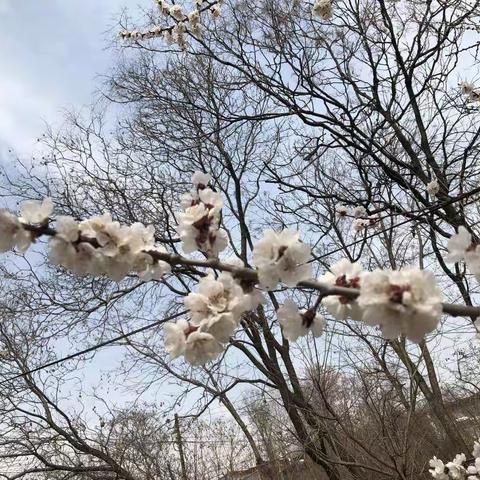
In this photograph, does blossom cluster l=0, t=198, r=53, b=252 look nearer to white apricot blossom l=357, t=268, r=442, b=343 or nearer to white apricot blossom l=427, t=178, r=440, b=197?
white apricot blossom l=357, t=268, r=442, b=343

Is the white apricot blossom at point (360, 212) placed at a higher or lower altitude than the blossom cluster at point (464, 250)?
higher

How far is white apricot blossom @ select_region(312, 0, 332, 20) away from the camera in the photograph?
5168 millimetres

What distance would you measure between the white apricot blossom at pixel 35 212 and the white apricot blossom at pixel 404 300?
1.02 metres

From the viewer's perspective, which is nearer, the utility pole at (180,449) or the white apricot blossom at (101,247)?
the white apricot blossom at (101,247)

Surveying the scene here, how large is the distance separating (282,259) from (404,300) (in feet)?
1.42

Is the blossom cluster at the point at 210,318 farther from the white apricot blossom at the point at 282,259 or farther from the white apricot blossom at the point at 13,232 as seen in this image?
the white apricot blossom at the point at 13,232

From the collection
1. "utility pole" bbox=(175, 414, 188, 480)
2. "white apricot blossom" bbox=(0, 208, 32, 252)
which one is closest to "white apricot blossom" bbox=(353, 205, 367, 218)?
"white apricot blossom" bbox=(0, 208, 32, 252)

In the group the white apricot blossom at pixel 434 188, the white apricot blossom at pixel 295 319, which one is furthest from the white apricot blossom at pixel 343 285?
the white apricot blossom at pixel 434 188

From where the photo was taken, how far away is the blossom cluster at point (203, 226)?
6.06 ft

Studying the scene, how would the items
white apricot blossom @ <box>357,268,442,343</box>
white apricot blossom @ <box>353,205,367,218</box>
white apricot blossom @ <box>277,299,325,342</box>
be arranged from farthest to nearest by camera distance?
white apricot blossom @ <box>353,205,367,218</box> < white apricot blossom @ <box>277,299,325,342</box> < white apricot blossom @ <box>357,268,442,343</box>

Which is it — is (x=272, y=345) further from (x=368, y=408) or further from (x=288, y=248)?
(x=288, y=248)

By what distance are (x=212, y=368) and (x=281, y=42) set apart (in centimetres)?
535

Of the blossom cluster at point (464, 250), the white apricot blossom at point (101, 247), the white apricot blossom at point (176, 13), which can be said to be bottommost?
the blossom cluster at point (464, 250)

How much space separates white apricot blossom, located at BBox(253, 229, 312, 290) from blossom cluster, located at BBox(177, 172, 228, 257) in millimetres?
203
